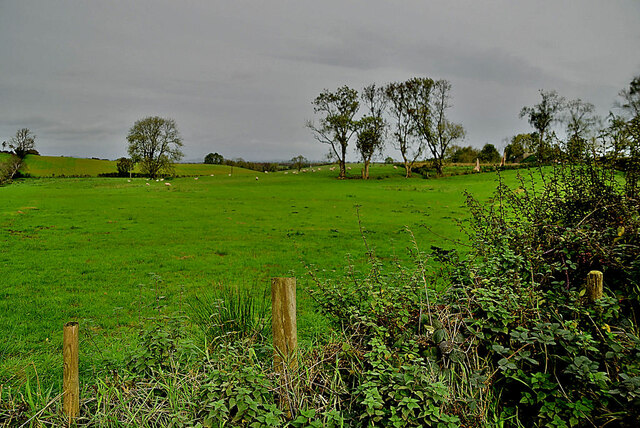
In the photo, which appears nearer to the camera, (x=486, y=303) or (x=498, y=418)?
(x=498, y=418)

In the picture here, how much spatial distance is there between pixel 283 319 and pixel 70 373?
1775 mm

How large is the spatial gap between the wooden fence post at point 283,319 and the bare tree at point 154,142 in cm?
6008

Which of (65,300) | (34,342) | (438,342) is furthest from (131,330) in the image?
(438,342)

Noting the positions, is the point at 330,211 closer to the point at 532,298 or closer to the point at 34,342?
the point at 34,342

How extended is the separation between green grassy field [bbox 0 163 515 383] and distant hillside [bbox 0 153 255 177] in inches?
1632

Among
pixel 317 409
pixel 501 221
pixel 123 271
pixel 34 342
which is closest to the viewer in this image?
pixel 317 409

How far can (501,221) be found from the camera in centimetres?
535

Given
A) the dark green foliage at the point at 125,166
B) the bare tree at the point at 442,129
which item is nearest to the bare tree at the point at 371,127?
the bare tree at the point at 442,129

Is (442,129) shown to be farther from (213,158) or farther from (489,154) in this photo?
(213,158)

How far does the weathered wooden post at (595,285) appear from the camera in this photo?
3.59m

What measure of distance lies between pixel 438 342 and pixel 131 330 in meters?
5.17

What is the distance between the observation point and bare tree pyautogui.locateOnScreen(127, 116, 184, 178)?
59562mm

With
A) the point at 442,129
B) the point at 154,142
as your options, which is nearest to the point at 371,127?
the point at 442,129

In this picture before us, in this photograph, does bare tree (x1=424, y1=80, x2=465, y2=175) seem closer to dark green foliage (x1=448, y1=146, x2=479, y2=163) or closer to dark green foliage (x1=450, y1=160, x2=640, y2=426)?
dark green foliage (x1=448, y1=146, x2=479, y2=163)
